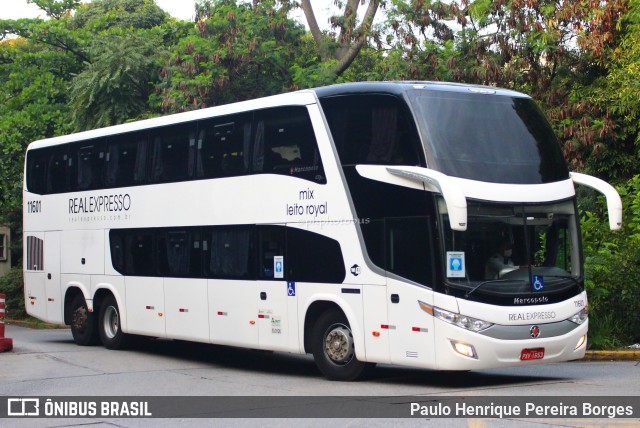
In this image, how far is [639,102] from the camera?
22.5 metres

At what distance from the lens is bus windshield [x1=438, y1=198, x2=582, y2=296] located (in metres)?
13.3

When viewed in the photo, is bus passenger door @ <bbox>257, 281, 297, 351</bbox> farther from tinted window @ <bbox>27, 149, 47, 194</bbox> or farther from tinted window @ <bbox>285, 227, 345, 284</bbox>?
tinted window @ <bbox>27, 149, 47, 194</bbox>

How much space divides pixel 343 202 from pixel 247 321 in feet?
10.2

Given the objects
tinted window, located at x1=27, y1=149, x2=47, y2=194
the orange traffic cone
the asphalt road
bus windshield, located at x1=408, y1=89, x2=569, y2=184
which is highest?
tinted window, located at x1=27, y1=149, x2=47, y2=194

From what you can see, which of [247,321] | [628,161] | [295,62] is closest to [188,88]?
[295,62]

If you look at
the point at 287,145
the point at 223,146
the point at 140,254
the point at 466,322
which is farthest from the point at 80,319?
the point at 466,322

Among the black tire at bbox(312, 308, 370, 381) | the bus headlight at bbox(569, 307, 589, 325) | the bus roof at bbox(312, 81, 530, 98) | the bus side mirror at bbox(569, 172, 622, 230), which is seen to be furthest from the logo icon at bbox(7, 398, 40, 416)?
the bus side mirror at bbox(569, 172, 622, 230)

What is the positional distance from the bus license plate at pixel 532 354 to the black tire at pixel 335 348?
7.64ft

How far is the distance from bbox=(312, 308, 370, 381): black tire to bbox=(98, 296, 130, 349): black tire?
6.75 m

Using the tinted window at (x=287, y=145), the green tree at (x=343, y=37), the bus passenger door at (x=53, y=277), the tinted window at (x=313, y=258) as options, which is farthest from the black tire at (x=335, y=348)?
the green tree at (x=343, y=37)

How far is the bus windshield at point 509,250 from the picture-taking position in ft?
43.8

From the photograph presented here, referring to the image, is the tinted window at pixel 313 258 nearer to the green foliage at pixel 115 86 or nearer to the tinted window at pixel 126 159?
the tinted window at pixel 126 159

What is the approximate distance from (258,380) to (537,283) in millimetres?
4538

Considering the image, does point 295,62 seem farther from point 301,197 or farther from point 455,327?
point 455,327
